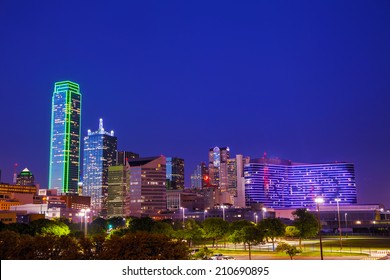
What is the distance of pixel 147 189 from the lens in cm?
13475

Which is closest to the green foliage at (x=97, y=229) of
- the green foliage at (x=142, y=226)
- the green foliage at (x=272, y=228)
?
the green foliage at (x=142, y=226)

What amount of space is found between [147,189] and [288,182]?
154ft

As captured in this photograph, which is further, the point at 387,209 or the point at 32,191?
the point at 32,191

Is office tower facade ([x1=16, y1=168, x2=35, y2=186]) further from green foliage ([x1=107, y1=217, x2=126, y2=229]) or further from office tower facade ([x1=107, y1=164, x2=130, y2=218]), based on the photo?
green foliage ([x1=107, y1=217, x2=126, y2=229])

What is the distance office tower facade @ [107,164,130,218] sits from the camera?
157812 mm

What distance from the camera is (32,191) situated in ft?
431

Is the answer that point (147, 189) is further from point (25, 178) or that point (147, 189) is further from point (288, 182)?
point (25, 178)

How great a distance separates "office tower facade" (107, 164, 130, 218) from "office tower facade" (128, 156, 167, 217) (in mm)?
22204

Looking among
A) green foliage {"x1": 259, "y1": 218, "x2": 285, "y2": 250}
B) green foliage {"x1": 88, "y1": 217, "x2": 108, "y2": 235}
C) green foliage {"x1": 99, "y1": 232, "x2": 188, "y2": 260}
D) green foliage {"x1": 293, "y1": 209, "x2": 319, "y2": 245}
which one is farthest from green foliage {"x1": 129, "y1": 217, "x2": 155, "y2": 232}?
green foliage {"x1": 99, "y1": 232, "x2": 188, "y2": 260}

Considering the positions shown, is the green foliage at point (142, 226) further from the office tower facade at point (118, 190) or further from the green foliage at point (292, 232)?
the office tower facade at point (118, 190)

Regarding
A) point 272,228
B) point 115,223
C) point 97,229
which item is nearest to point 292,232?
point 272,228
